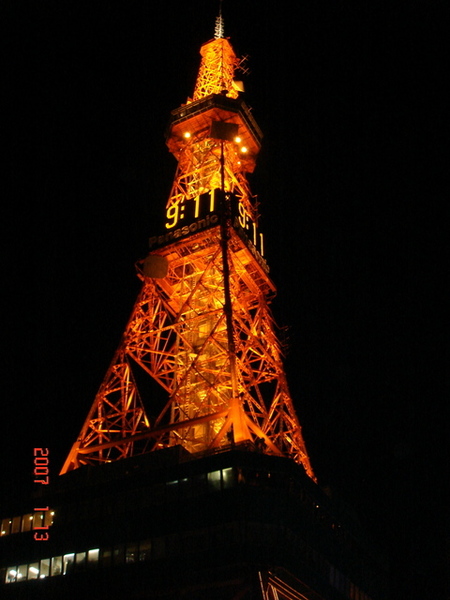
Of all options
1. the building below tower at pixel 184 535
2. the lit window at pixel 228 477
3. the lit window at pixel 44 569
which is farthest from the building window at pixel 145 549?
the lit window at pixel 44 569

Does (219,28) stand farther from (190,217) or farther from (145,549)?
(145,549)

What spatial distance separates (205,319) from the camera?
188 ft

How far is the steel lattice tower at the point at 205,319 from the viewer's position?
49844 mm

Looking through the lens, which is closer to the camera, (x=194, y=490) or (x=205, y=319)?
(x=194, y=490)

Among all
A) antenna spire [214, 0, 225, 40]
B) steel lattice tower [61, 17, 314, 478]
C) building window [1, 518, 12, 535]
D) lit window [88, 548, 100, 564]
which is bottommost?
lit window [88, 548, 100, 564]

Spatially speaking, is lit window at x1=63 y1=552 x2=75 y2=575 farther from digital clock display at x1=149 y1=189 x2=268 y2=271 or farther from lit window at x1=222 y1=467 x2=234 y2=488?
digital clock display at x1=149 y1=189 x2=268 y2=271

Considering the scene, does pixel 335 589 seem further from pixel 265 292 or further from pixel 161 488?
pixel 265 292

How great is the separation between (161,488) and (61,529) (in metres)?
6.49

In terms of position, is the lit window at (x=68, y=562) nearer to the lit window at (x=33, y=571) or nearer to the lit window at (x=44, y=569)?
the lit window at (x=44, y=569)

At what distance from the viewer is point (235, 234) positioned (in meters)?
58.3

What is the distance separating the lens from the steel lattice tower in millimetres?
49844
